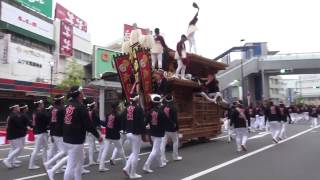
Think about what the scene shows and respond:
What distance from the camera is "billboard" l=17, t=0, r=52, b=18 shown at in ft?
128

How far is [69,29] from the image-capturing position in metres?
45.8

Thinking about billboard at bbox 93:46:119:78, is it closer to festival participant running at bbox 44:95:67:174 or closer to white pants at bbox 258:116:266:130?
white pants at bbox 258:116:266:130

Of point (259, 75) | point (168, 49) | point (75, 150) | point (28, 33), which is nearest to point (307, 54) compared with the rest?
point (259, 75)

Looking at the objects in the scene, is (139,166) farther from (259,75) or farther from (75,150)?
(259,75)

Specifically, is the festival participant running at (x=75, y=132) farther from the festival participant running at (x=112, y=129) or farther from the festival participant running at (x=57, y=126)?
the festival participant running at (x=112, y=129)

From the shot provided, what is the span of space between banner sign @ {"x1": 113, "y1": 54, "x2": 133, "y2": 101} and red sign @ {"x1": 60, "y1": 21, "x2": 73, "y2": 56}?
2932 centimetres

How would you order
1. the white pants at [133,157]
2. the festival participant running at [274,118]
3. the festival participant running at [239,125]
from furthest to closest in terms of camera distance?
the festival participant running at [274,118] → the festival participant running at [239,125] → the white pants at [133,157]

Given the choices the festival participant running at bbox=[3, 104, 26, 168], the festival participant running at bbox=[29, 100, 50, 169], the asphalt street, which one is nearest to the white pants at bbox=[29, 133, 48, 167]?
the festival participant running at bbox=[29, 100, 50, 169]

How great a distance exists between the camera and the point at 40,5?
4162 centimetres

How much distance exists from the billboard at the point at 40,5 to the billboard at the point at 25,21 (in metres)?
0.99

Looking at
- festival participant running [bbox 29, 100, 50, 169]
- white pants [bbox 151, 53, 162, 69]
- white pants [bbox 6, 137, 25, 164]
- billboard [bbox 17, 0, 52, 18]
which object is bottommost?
white pants [bbox 6, 137, 25, 164]

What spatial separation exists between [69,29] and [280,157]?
120ft

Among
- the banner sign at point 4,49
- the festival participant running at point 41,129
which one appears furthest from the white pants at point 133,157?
the banner sign at point 4,49

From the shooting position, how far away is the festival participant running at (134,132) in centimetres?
980
